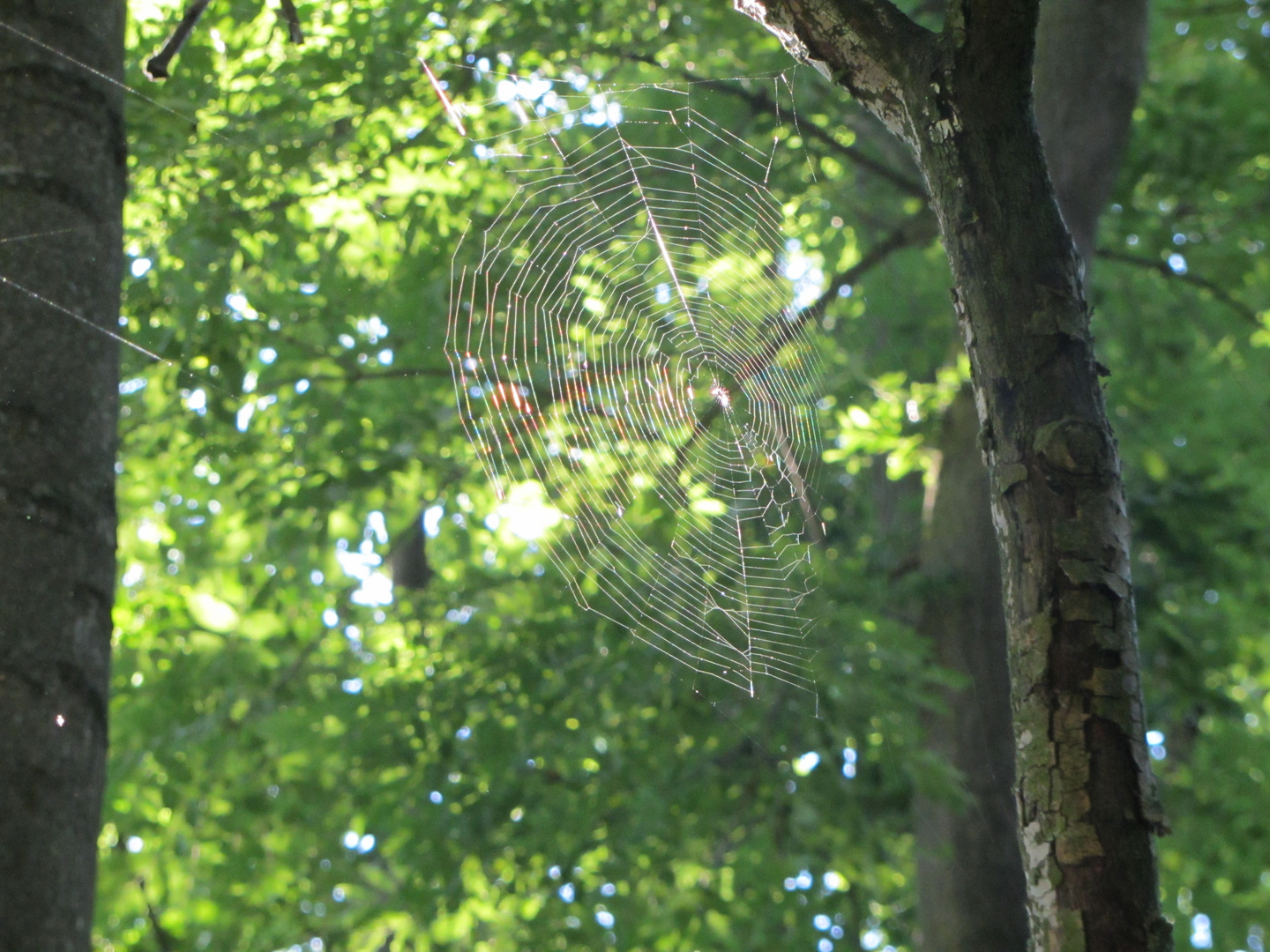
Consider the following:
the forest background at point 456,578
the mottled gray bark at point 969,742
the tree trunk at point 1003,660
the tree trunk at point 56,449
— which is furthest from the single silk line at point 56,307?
the tree trunk at point 1003,660

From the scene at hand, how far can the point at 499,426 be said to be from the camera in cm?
538

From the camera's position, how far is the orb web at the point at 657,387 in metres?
4.91

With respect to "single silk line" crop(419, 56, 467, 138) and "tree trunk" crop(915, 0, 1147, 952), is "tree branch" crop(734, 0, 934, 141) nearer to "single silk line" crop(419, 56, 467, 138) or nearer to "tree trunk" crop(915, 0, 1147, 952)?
"single silk line" crop(419, 56, 467, 138)

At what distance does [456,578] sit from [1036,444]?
4.79 metres

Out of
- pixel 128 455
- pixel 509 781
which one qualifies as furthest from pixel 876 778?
pixel 128 455

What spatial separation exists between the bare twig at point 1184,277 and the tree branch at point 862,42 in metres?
4.61

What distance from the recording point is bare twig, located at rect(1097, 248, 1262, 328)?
20.3 feet

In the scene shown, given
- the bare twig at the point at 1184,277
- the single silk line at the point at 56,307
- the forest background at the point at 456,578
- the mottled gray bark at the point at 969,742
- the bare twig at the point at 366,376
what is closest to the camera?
the single silk line at the point at 56,307

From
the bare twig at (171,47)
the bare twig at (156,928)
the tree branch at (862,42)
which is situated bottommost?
the bare twig at (156,928)

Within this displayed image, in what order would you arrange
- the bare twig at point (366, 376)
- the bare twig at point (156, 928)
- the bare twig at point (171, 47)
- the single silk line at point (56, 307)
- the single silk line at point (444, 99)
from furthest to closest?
1. the bare twig at point (156, 928)
2. the bare twig at point (366, 376)
3. the single silk line at point (444, 99)
4. the bare twig at point (171, 47)
5. the single silk line at point (56, 307)

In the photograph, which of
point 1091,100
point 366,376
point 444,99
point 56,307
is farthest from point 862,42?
point 1091,100

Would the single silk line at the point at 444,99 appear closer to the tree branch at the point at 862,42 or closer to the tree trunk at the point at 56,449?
the tree trunk at the point at 56,449

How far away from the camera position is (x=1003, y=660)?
5645mm

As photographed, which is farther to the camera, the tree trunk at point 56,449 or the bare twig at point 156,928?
the bare twig at point 156,928
